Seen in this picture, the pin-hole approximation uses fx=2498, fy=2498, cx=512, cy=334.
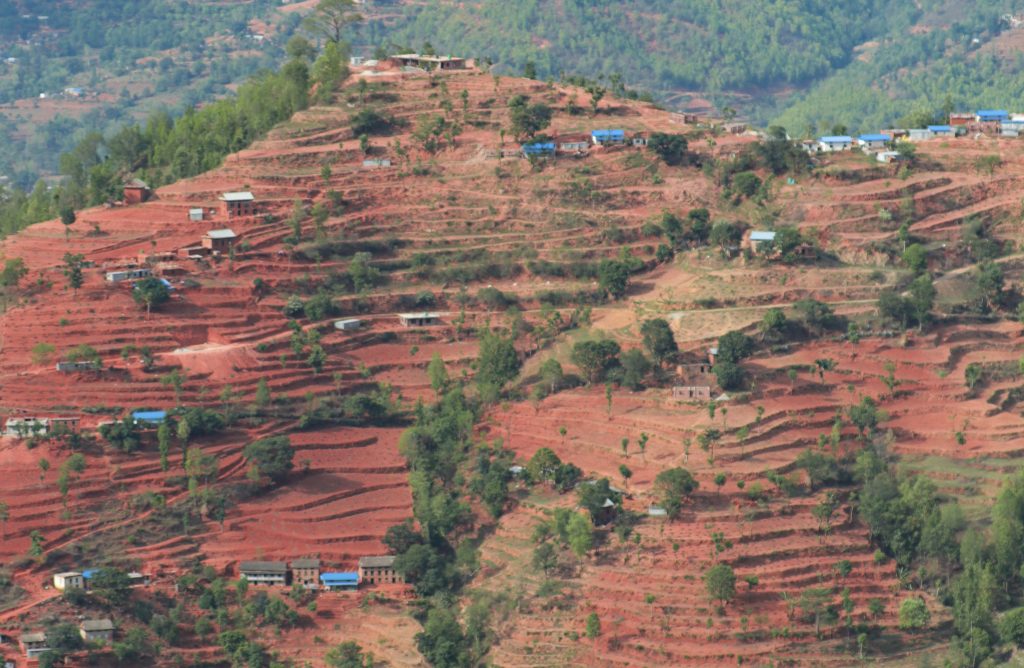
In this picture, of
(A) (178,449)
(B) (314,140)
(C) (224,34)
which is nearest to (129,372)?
(A) (178,449)

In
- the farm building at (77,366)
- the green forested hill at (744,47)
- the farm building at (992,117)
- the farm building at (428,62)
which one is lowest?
the green forested hill at (744,47)

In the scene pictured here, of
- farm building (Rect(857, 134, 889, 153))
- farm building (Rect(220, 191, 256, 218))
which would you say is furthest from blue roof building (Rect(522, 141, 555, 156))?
farm building (Rect(857, 134, 889, 153))

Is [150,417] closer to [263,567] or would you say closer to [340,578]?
[263,567]

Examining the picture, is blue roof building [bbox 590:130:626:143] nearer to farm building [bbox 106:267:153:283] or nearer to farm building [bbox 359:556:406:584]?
farm building [bbox 106:267:153:283]

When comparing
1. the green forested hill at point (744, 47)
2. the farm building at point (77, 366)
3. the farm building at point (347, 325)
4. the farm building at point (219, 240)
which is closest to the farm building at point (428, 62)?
the farm building at point (219, 240)

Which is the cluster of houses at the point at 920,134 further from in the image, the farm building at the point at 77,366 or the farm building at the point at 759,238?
the farm building at the point at 77,366

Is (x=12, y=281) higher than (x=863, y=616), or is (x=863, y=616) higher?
(x=12, y=281)

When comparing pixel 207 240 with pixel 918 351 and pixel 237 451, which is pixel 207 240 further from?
pixel 918 351
